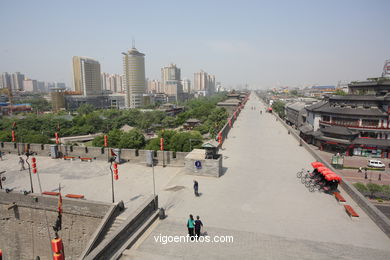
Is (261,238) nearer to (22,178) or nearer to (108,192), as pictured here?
(108,192)

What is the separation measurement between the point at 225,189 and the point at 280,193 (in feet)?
9.13

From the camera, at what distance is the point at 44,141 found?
2445 centimetres

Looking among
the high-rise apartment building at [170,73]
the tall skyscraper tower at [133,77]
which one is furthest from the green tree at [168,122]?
the high-rise apartment building at [170,73]

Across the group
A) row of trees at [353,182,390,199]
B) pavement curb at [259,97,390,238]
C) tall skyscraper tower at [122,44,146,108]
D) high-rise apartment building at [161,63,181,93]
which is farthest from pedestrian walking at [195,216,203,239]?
high-rise apartment building at [161,63,181,93]

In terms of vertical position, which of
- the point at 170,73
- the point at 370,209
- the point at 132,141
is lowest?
the point at 370,209

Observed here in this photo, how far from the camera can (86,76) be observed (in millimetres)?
126188

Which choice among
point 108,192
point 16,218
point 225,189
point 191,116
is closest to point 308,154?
point 225,189

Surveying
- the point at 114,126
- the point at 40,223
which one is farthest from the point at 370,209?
the point at 114,126

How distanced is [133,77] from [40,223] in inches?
4309

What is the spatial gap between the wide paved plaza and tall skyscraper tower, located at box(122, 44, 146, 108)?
345 feet

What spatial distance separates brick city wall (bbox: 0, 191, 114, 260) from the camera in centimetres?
1136

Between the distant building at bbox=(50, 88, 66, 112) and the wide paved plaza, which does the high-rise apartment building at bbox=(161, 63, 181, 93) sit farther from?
the wide paved plaza

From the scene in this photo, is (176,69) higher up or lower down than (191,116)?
higher up

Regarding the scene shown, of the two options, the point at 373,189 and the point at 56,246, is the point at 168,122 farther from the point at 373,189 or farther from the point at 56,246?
the point at 56,246
